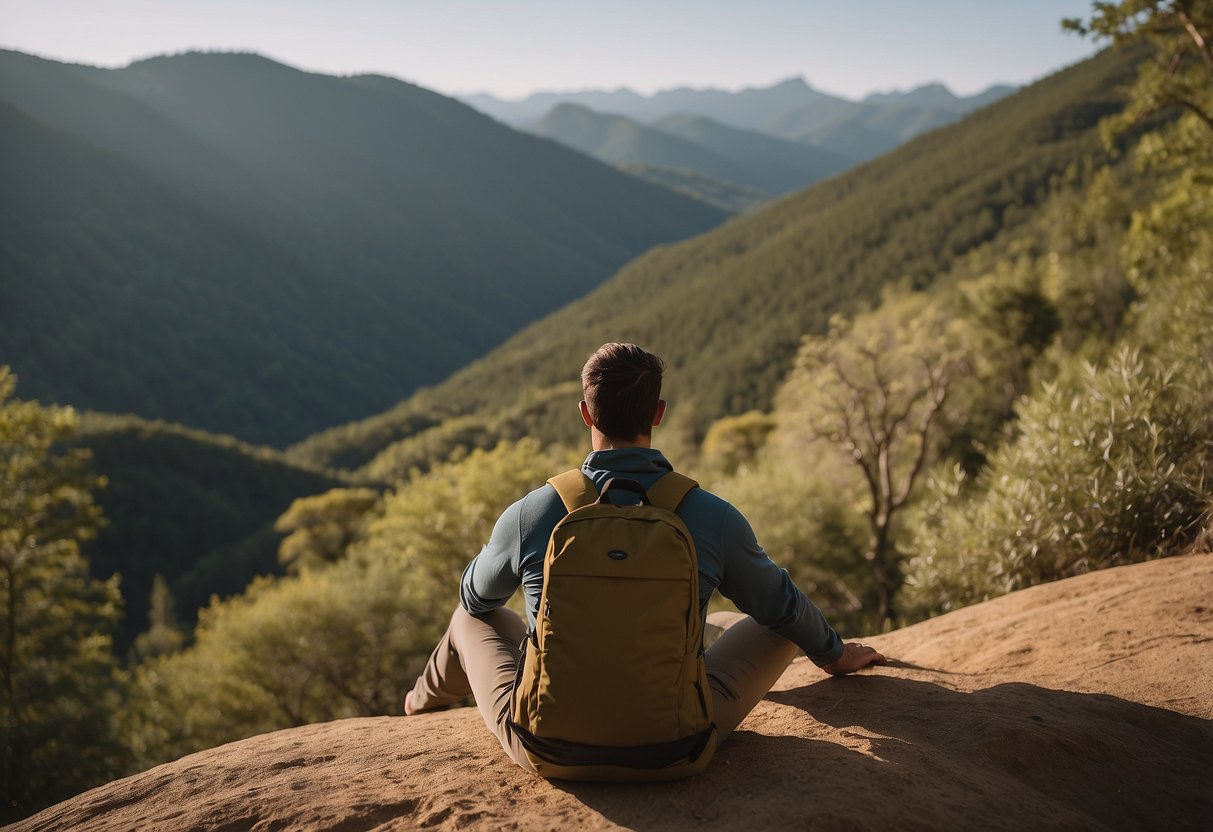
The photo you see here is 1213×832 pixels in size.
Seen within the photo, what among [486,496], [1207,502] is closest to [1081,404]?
[1207,502]

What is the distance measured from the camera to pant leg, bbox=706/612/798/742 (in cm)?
345

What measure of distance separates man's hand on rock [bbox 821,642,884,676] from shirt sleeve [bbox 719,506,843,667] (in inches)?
17.7

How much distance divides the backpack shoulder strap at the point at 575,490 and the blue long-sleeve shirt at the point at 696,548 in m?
0.04

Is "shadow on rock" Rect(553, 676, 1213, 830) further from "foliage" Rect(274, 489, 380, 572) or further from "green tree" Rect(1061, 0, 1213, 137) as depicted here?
"foliage" Rect(274, 489, 380, 572)

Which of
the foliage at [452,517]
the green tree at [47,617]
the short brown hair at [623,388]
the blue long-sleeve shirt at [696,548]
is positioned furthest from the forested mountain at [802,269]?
the short brown hair at [623,388]

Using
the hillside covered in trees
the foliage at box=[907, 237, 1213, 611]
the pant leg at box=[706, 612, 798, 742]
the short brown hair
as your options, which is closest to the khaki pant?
the pant leg at box=[706, 612, 798, 742]

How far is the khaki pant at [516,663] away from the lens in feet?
11.4

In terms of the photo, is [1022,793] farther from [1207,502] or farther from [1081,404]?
[1081,404]

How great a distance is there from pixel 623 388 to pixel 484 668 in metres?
1.76

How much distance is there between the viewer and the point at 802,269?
119 meters

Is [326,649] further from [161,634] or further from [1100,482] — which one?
[161,634]

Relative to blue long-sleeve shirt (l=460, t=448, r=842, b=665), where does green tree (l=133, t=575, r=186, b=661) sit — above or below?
below

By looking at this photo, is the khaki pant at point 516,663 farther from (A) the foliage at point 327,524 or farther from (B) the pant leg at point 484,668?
(A) the foliage at point 327,524

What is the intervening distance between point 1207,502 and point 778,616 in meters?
4.23
